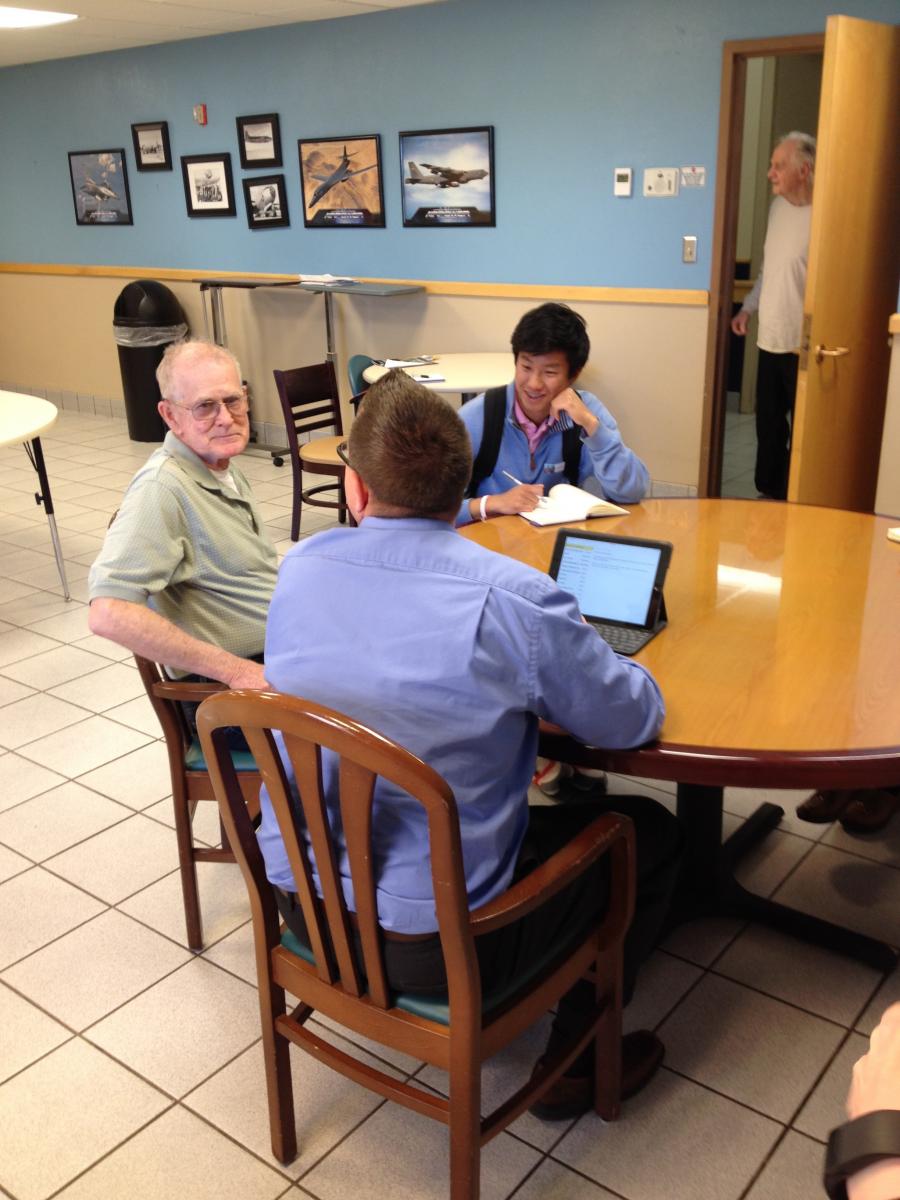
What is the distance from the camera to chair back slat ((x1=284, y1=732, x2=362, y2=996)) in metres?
1.39

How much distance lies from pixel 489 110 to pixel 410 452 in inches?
189

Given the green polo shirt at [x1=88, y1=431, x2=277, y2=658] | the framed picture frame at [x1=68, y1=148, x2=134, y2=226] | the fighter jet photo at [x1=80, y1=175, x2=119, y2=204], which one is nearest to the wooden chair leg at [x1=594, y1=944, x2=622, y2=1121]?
the green polo shirt at [x1=88, y1=431, x2=277, y2=658]

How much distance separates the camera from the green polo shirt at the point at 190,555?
208 centimetres

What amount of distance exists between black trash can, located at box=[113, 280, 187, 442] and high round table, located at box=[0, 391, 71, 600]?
258 centimetres

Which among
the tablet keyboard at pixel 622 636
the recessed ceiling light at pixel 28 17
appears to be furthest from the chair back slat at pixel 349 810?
the recessed ceiling light at pixel 28 17

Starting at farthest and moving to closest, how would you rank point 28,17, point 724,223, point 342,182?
point 342,182 → point 28,17 → point 724,223

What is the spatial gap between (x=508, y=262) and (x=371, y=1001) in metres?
4.94

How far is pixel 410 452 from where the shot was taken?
4.75 ft

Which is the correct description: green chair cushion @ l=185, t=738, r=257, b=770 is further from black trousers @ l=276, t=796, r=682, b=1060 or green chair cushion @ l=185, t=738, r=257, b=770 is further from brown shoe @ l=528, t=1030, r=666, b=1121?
brown shoe @ l=528, t=1030, r=666, b=1121

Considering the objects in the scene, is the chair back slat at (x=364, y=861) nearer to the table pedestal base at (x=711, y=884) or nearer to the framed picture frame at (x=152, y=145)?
the table pedestal base at (x=711, y=884)

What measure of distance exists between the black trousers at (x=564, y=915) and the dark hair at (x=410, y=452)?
0.61m

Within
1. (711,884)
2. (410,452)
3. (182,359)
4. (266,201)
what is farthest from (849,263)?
(266,201)

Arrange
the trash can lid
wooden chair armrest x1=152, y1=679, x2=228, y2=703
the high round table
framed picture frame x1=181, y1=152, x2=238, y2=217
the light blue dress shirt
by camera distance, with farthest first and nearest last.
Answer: the trash can lid < framed picture frame x1=181, y1=152, x2=238, y2=217 < the high round table < wooden chair armrest x1=152, y1=679, x2=228, y2=703 < the light blue dress shirt

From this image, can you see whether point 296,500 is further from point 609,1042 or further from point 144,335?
point 609,1042
